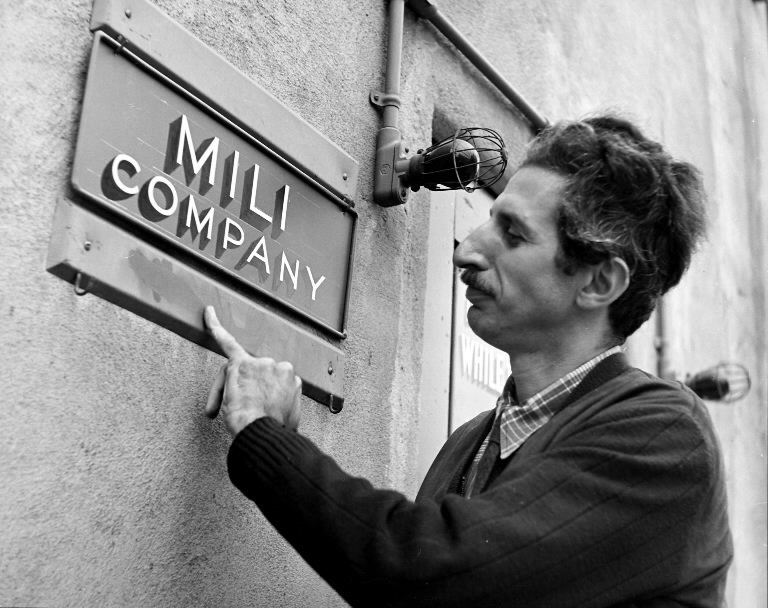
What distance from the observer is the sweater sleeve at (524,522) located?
68.1 inches

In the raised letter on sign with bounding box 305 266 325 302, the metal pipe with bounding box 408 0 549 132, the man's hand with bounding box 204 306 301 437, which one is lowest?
the man's hand with bounding box 204 306 301 437

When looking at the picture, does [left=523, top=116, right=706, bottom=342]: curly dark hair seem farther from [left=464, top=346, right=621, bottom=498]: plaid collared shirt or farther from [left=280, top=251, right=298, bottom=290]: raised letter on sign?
[left=280, top=251, right=298, bottom=290]: raised letter on sign

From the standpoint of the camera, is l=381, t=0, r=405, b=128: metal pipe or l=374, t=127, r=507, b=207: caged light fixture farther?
l=381, t=0, r=405, b=128: metal pipe

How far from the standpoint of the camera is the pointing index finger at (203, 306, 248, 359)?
2.11 meters

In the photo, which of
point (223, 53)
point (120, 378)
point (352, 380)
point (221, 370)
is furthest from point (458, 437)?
point (223, 53)

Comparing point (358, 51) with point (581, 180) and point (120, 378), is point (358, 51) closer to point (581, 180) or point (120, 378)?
point (581, 180)

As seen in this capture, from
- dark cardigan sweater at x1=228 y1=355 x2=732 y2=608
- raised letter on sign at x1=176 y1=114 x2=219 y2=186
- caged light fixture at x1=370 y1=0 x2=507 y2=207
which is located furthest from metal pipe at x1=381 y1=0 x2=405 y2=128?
dark cardigan sweater at x1=228 y1=355 x2=732 y2=608

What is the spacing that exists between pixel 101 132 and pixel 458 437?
45.6 inches

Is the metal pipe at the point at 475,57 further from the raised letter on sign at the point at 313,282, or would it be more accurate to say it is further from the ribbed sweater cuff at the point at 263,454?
the ribbed sweater cuff at the point at 263,454

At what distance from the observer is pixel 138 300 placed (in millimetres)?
A: 2020

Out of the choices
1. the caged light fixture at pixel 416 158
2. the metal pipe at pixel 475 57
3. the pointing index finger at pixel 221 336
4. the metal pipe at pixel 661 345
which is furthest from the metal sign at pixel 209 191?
the metal pipe at pixel 661 345

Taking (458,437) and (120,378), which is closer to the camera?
(120,378)

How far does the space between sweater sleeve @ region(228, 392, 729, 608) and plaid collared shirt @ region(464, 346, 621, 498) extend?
252 mm

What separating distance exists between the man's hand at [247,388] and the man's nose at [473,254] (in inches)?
20.3
